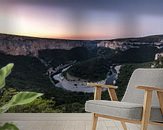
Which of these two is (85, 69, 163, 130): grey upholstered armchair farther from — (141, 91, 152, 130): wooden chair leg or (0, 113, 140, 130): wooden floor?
(0, 113, 140, 130): wooden floor

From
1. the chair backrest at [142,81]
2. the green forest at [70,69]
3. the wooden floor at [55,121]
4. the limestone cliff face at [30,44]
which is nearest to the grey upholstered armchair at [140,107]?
the chair backrest at [142,81]

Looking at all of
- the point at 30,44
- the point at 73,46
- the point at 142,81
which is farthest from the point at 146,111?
the point at 30,44

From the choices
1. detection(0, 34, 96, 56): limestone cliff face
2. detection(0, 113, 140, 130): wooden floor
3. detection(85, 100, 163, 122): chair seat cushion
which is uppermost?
detection(0, 34, 96, 56): limestone cliff face

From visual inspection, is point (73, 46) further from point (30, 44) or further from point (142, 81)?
point (142, 81)

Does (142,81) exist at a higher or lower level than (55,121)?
higher

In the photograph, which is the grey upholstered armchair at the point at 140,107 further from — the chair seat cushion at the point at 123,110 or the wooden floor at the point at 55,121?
the wooden floor at the point at 55,121

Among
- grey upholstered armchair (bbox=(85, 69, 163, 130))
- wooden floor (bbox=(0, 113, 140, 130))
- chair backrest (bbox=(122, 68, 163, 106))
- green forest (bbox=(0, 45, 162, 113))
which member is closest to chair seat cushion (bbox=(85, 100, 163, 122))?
grey upholstered armchair (bbox=(85, 69, 163, 130))
